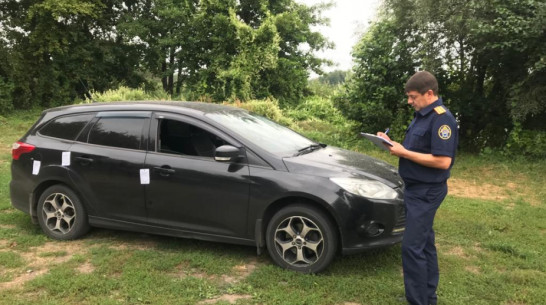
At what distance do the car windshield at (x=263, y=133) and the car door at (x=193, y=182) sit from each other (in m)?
0.25

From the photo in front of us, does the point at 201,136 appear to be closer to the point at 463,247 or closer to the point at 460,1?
the point at 463,247

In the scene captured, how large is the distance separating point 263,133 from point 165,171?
43.7 inches

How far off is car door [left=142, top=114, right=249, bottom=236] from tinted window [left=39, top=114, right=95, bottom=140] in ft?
3.30

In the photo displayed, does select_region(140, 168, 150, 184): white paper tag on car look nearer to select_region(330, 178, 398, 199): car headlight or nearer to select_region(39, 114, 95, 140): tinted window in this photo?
select_region(39, 114, 95, 140): tinted window

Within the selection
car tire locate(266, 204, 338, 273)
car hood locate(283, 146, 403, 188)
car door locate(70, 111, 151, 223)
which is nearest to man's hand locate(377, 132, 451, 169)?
car hood locate(283, 146, 403, 188)

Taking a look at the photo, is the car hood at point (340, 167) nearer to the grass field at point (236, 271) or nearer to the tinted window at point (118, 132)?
the grass field at point (236, 271)

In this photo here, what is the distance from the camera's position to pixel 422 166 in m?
3.22

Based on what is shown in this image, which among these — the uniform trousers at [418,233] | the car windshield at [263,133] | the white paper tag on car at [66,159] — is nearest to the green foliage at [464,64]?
the car windshield at [263,133]

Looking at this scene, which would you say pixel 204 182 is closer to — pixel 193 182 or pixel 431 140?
pixel 193 182

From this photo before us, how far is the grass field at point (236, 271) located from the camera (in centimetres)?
363

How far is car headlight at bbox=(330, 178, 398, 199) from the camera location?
3.93 meters

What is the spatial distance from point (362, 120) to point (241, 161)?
802 cm

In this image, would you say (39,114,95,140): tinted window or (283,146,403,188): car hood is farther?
(39,114,95,140): tinted window

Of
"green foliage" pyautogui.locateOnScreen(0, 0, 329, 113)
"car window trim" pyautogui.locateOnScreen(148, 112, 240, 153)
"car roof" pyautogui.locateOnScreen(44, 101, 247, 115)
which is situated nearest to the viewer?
"car window trim" pyautogui.locateOnScreen(148, 112, 240, 153)
